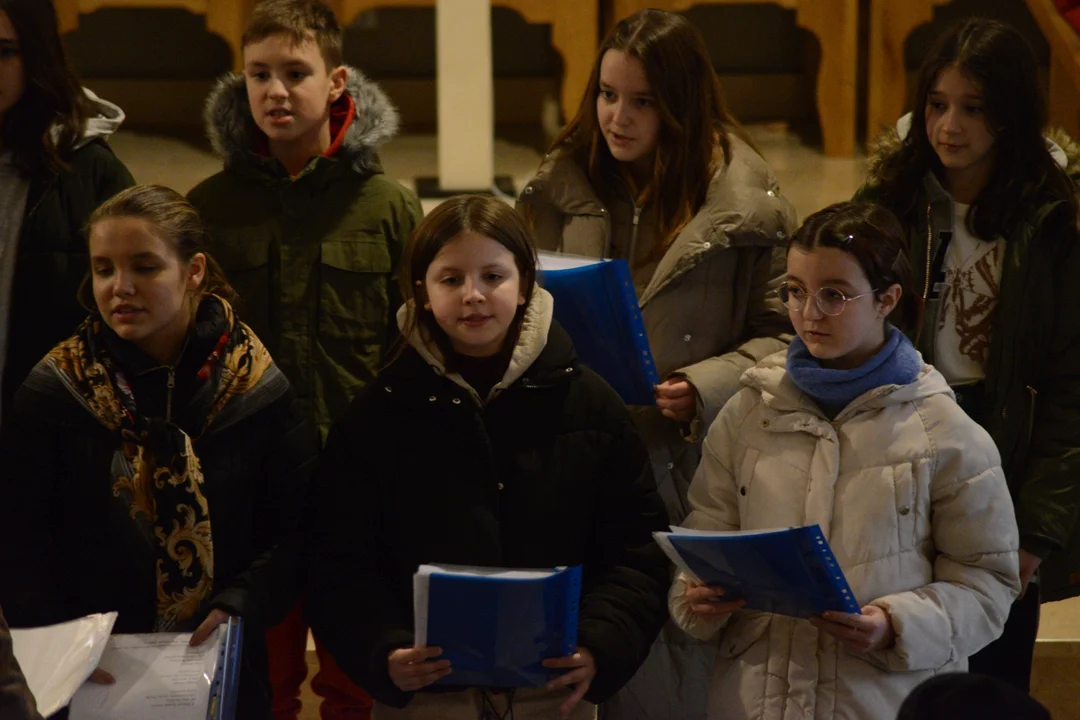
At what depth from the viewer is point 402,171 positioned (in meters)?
4.77

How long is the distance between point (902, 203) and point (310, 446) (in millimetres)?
1043

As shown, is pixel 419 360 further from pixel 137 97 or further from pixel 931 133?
pixel 137 97

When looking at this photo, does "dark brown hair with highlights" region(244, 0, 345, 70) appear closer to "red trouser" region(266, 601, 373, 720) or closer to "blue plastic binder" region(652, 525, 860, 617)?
"red trouser" region(266, 601, 373, 720)

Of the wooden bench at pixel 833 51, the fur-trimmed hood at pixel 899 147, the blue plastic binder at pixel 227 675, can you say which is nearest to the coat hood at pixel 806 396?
the fur-trimmed hood at pixel 899 147

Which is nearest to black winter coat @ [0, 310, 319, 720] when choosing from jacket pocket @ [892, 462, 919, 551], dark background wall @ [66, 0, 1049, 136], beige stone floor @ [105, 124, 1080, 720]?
jacket pocket @ [892, 462, 919, 551]

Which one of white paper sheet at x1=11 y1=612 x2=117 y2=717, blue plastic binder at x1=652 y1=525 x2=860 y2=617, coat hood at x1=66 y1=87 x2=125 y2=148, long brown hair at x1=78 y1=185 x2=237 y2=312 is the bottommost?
white paper sheet at x1=11 y1=612 x2=117 y2=717

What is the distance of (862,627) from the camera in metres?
1.94

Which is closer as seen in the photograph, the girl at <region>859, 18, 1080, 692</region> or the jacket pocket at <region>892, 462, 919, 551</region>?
the jacket pocket at <region>892, 462, 919, 551</region>

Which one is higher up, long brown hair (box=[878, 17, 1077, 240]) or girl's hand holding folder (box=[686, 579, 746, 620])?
long brown hair (box=[878, 17, 1077, 240])

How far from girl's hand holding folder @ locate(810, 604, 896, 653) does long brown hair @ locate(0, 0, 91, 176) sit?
4.83 feet

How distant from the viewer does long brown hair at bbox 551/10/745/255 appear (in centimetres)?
237

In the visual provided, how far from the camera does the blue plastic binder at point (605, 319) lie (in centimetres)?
223

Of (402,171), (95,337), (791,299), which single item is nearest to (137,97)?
(402,171)

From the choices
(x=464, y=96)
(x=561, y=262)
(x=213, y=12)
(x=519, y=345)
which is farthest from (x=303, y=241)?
(x=213, y=12)
